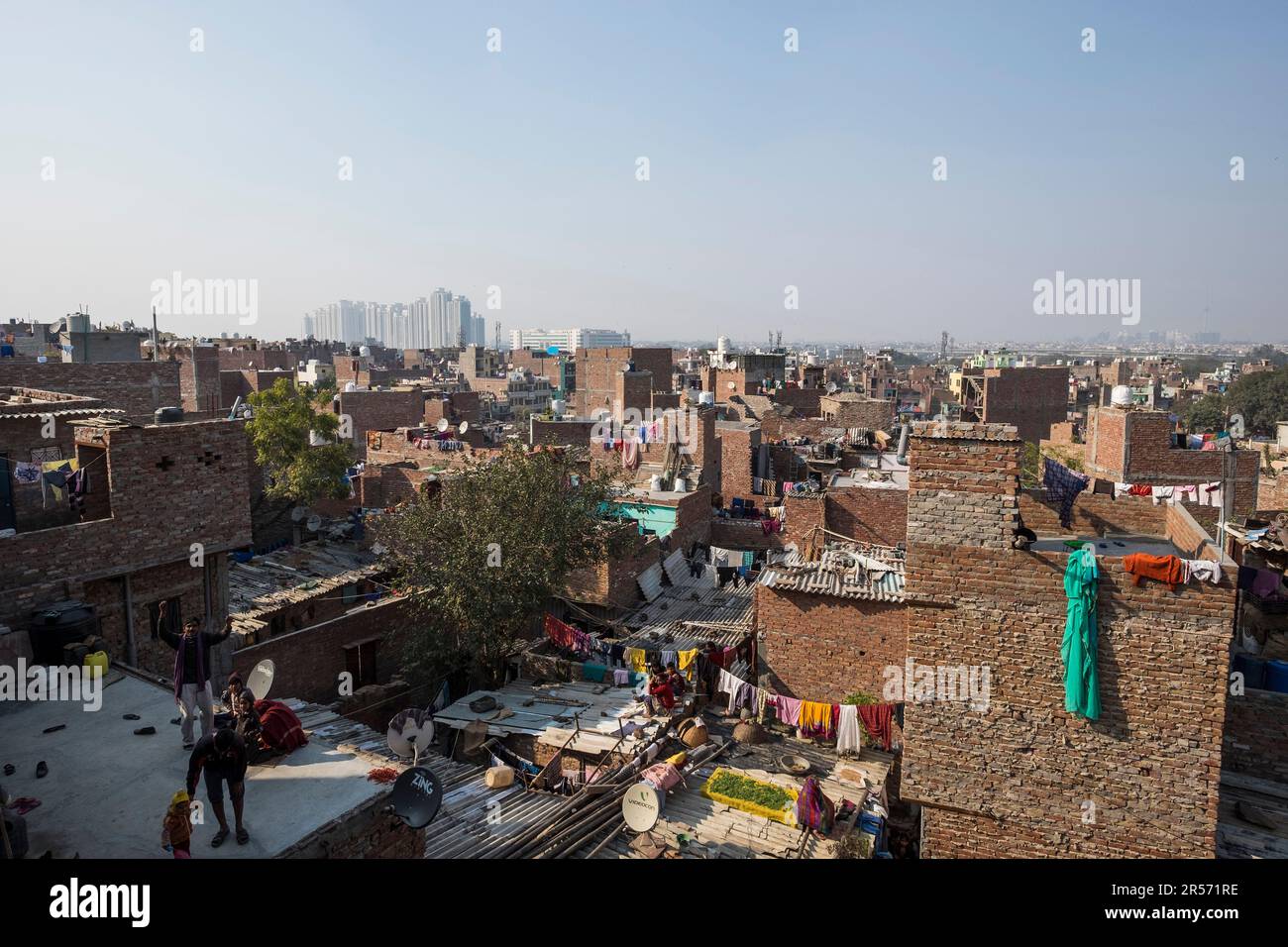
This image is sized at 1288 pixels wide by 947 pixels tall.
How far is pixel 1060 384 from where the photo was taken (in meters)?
51.2

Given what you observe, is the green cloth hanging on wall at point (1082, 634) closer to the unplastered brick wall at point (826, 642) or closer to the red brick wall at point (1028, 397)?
the unplastered brick wall at point (826, 642)

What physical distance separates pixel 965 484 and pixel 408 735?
7334mm

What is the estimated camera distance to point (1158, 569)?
6.82 m

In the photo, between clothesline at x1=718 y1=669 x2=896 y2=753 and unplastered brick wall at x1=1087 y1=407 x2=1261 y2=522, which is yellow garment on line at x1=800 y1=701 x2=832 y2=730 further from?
unplastered brick wall at x1=1087 y1=407 x2=1261 y2=522

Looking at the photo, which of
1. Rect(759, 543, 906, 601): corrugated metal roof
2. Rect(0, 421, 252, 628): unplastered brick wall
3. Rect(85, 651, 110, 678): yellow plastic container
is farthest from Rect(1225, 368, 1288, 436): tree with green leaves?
Rect(85, 651, 110, 678): yellow plastic container

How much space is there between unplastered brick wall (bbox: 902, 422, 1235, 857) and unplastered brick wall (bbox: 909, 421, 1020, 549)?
3cm

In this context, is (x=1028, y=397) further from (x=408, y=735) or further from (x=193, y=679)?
(x=193, y=679)

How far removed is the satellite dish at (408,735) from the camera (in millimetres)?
10305

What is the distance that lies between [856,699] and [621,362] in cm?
3844

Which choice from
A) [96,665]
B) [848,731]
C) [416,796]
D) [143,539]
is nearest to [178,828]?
[416,796]

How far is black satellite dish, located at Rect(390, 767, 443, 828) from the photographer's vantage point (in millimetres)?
6477
